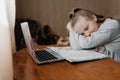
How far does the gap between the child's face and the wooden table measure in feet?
1.18

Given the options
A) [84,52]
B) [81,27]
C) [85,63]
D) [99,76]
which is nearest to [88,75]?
[99,76]

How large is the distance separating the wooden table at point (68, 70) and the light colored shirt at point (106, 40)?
0.20 meters

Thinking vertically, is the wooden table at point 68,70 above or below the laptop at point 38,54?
below

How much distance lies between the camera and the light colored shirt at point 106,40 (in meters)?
1.47

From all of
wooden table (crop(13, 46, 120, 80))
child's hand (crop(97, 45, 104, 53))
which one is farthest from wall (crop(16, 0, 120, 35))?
wooden table (crop(13, 46, 120, 80))

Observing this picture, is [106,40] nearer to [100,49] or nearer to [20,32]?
[100,49]

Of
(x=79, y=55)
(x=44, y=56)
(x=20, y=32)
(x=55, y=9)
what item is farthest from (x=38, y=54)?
(x=55, y=9)

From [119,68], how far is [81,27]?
1.74ft

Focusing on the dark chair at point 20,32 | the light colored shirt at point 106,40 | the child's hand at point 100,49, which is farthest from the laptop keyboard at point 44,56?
the dark chair at point 20,32

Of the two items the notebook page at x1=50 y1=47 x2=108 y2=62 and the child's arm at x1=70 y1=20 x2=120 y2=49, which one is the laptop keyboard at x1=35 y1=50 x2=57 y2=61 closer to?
the notebook page at x1=50 y1=47 x2=108 y2=62

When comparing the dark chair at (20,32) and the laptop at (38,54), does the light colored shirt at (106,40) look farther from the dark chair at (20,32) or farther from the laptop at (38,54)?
the dark chair at (20,32)

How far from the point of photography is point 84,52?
1427 millimetres

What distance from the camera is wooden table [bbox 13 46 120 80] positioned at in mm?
1045

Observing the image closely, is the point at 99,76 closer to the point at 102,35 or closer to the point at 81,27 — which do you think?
the point at 102,35
